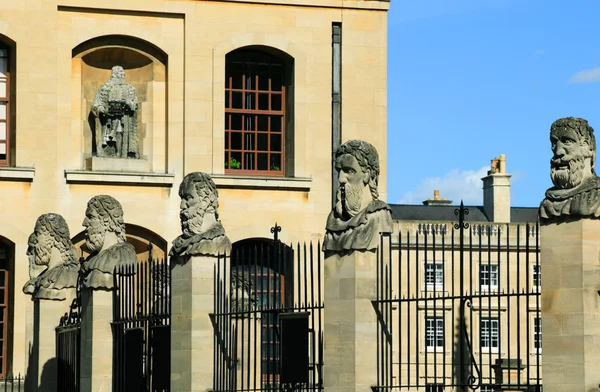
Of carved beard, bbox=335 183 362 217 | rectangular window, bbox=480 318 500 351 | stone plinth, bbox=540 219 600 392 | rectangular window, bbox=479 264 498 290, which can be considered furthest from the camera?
carved beard, bbox=335 183 362 217

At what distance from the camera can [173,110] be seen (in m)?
32.9

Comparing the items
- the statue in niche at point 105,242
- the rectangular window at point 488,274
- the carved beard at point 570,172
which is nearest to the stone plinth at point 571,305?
the carved beard at point 570,172

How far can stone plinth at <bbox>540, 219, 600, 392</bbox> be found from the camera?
11609 millimetres

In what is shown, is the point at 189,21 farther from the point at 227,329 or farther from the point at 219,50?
the point at 227,329

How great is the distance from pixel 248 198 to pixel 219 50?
11.2 feet

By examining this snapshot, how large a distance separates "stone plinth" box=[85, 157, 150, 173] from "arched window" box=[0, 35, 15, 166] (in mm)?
1761

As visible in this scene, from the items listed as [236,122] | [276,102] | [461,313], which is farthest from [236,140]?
[461,313]

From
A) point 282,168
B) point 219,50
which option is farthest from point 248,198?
point 219,50

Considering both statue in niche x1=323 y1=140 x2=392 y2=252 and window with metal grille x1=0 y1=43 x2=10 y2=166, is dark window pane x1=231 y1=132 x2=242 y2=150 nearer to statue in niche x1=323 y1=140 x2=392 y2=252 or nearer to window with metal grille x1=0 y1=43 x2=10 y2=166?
window with metal grille x1=0 y1=43 x2=10 y2=166

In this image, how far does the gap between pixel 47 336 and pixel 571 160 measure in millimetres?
12605

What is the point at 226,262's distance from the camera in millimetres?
17281

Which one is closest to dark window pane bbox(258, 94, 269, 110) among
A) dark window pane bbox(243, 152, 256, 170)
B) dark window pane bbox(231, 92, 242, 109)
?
dark window pane bbox(231, 92, 242, 109)

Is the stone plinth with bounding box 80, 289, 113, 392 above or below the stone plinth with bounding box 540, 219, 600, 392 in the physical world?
below

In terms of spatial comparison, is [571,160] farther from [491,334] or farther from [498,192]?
[498,192]
